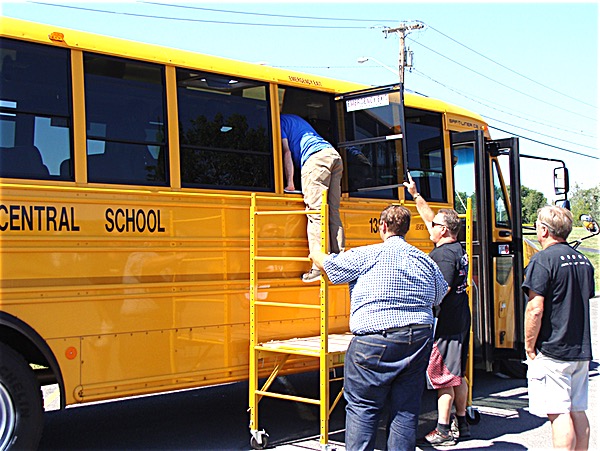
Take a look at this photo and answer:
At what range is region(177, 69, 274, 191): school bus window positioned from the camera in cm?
591

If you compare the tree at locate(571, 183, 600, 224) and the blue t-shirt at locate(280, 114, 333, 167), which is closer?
the blue t-shirt at locate(280, 114, 333, 167)

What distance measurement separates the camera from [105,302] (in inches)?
209

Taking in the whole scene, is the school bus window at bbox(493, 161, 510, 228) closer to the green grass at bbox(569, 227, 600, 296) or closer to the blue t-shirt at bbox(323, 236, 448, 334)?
the blue t-shirt at bbox(323, 236, 448, 334)

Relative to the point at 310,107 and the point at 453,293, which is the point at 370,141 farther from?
the point at 453,293

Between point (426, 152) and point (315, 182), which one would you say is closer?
point (315, 182)

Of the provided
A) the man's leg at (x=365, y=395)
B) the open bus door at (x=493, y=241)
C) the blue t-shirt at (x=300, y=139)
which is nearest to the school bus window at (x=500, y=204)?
the open bus door at (x=493, y=241)

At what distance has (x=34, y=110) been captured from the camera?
511 cm

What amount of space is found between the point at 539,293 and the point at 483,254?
3.50 m

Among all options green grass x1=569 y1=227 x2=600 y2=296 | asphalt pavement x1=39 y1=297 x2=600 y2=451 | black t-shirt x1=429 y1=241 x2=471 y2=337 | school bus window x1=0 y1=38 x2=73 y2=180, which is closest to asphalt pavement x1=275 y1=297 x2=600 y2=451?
asphalt pavement x1=39 y1=297 x2=600 y2=451

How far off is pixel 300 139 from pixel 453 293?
191 centimetres

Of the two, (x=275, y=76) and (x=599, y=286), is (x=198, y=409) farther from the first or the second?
(x=599, y=286)

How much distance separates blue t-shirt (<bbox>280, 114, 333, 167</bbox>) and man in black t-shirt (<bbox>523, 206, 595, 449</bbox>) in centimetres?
239

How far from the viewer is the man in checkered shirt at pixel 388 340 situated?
4461mm

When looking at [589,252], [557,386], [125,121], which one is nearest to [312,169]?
[125,121]
